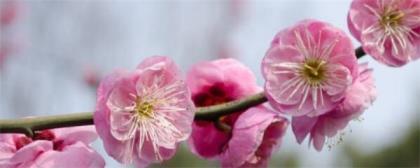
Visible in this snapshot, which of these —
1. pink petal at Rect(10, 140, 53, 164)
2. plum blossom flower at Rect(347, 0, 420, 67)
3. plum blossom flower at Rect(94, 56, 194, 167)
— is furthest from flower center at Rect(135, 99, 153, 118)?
plum blossom flower at Rect(347, 0, 420, 67)

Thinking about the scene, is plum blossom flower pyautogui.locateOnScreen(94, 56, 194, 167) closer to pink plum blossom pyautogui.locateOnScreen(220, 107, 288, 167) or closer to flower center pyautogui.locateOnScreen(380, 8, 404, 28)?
pink plum blossom pyautogui.locateOnScreen(220, 107, 288, 167)

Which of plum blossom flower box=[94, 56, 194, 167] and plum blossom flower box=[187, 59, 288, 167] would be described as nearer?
plum blossom flower box=[94, 56, 194, 167]

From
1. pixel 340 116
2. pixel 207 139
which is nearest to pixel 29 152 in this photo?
pixel 207 139

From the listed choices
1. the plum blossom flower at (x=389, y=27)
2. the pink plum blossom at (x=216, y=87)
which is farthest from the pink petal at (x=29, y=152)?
the plum blossom flower at (x=389, y=27)

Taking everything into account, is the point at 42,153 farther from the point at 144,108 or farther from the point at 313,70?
the point at 313,70

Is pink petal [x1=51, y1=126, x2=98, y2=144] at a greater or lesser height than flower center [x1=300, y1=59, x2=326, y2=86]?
lesser

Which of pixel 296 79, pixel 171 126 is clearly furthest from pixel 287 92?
pixel 171 126

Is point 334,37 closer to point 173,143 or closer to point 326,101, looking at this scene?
point 326,101
